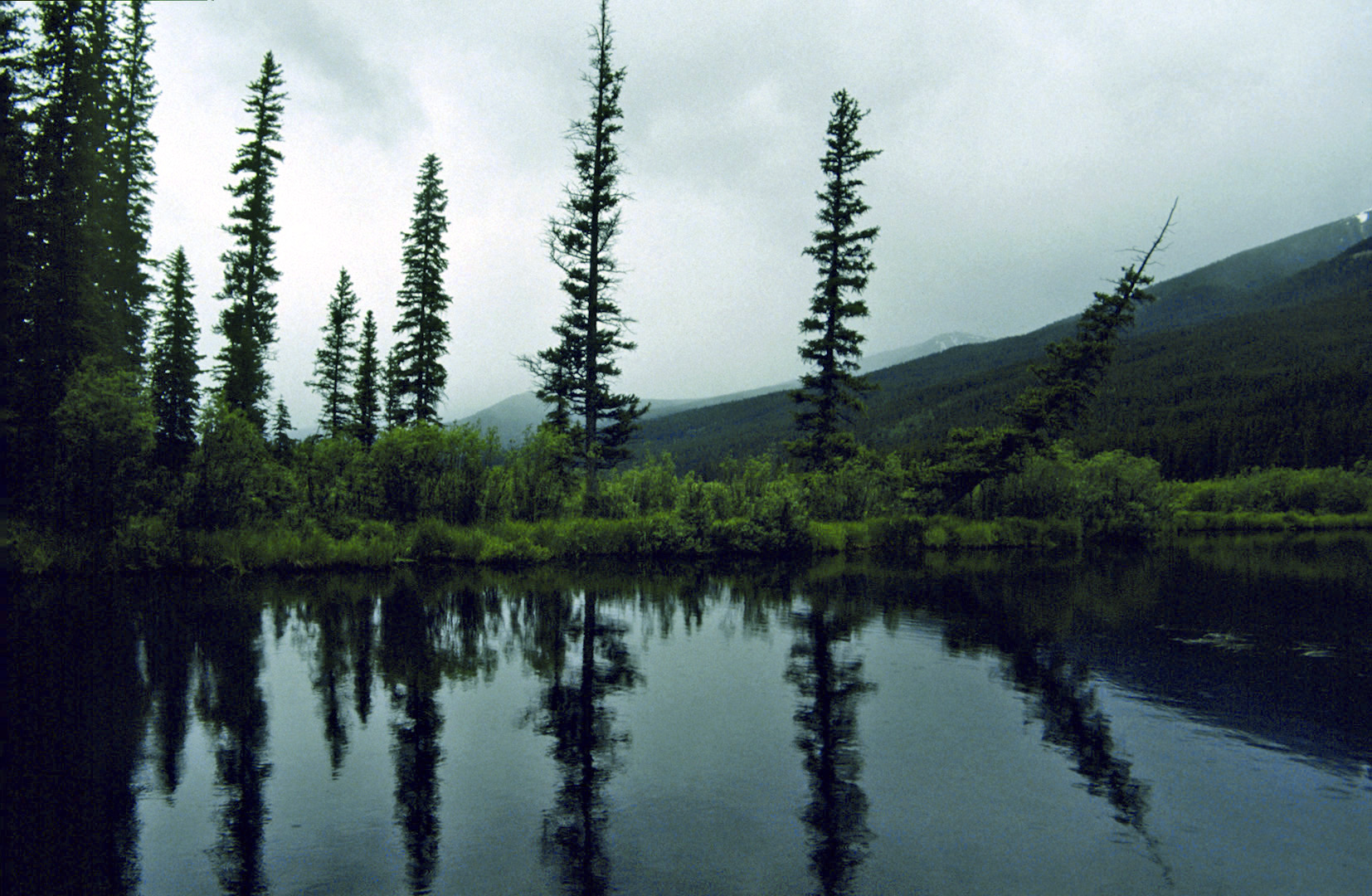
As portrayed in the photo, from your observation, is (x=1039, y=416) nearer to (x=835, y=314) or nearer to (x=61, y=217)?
(x=835, y=314)

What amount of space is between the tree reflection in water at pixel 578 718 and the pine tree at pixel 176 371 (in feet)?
45.3

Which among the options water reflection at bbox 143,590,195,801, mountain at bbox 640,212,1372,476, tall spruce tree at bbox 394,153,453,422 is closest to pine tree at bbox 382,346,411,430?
tall spruce tree at bbox 394,153,453,422

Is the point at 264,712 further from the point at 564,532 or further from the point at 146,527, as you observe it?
the point at 564,532

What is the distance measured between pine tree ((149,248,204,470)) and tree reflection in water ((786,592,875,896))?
63.6ft

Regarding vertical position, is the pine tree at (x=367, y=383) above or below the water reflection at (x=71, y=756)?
above

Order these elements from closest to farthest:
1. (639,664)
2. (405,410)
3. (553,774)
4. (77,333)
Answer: (553,774) < (639,664) < (77,333) < (405,410)

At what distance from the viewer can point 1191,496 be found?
58.9 meters

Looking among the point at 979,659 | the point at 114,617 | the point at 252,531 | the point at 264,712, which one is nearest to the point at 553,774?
the point at 264,712

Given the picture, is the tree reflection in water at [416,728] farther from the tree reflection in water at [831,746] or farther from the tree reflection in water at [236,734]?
the tree reflection in water at [831,746]

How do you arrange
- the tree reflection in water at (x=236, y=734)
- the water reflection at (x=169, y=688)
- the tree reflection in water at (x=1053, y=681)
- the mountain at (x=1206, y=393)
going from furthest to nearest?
the mountain at (x=1206, y=393)
the water reflection at (x=169, y=688)
the tree reflection in water at (x=1053, y=681)
the tree reflection in water at (x=236, y=734)

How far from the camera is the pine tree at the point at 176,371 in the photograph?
74.4ft

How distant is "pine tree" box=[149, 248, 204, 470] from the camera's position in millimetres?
22688

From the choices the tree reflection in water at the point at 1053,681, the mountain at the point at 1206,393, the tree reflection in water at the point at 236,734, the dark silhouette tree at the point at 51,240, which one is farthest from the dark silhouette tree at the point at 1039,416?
the mountain at the point at 1206,393

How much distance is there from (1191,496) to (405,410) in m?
59.0
